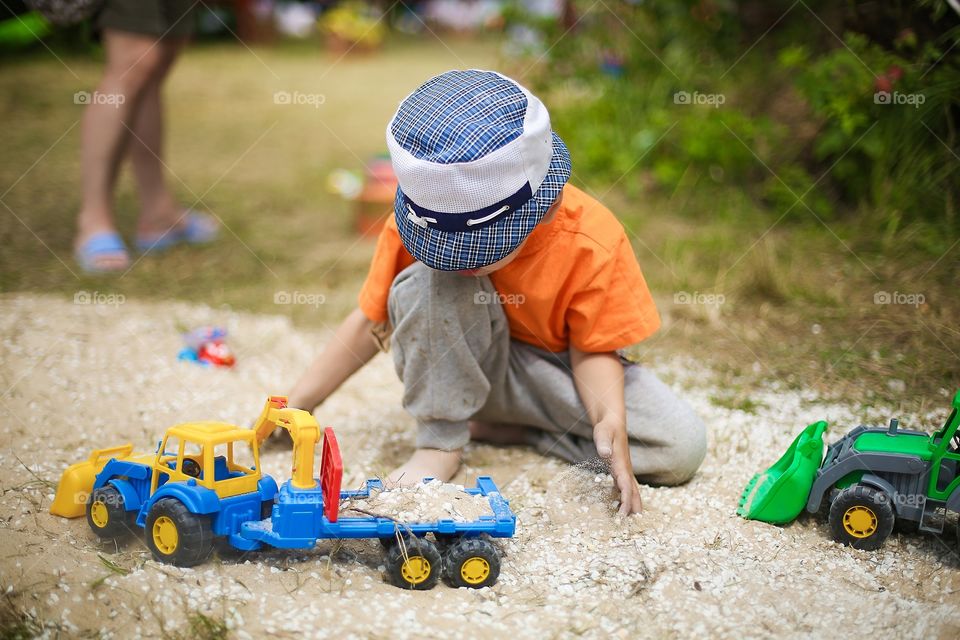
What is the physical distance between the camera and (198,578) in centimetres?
184

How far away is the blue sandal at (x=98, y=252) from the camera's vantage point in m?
3.65

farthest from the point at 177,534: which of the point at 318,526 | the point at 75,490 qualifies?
the point at 75,490

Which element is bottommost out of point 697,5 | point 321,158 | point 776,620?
point 321,158

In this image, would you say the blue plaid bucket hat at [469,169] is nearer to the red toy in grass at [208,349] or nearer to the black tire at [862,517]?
the black tire at [862,517]

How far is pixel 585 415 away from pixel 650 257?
1626 millimetres

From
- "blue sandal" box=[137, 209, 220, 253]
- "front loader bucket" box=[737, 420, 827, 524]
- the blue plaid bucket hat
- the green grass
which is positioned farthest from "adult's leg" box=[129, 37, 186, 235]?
"front loader bucket" box=[737, 420, 827, 524]

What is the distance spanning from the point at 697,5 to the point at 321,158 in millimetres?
2185

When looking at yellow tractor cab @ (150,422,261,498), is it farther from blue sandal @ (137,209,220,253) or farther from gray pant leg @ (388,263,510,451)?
blue sandal @ (137,209,220,253)

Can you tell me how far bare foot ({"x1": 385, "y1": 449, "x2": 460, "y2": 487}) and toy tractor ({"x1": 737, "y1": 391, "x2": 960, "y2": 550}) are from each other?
718mm

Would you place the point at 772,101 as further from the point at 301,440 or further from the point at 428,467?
the point at 301,440

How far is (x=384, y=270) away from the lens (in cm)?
231

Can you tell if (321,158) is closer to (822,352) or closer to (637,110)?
(637,110)

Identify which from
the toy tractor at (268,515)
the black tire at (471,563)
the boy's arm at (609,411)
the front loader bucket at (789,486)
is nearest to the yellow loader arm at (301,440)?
the toy tractor at (268,515)

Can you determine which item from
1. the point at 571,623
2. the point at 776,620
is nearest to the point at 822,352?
the point at 776,620
